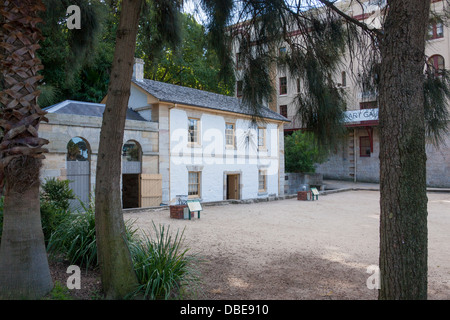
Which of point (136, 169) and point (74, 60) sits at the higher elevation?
point (74, 60)

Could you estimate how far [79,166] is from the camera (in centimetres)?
1402

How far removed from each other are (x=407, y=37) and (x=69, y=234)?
16.1 ft

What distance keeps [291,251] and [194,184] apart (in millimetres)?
11278

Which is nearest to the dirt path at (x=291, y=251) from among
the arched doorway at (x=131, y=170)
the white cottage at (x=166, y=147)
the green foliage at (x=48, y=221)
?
the green foliage at (x=48, y=221)

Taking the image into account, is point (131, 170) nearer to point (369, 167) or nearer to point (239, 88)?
point (239, 88)

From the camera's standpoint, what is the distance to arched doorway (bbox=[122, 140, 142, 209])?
15625 mm

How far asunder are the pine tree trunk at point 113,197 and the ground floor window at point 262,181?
1839 cm

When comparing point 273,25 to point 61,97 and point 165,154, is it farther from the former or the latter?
point 61,97

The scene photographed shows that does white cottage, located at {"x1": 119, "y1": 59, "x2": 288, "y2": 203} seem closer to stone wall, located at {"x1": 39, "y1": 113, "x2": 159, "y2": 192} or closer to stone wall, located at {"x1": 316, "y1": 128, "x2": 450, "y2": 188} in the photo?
stone wall, located at {"x1": 39, "y1": 113, "x2": 159, "y2": 192}

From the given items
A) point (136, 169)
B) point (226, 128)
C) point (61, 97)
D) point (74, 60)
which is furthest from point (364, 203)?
point (61, 97)

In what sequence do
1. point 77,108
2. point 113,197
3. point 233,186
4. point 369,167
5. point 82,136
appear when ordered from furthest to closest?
point 369,167, point 233,186, point 77,108, point 82,136, point 113,197

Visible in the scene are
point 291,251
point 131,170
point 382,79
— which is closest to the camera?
point 382,79

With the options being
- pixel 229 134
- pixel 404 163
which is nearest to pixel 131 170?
pixel 229 134

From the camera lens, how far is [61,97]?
20.9 m
